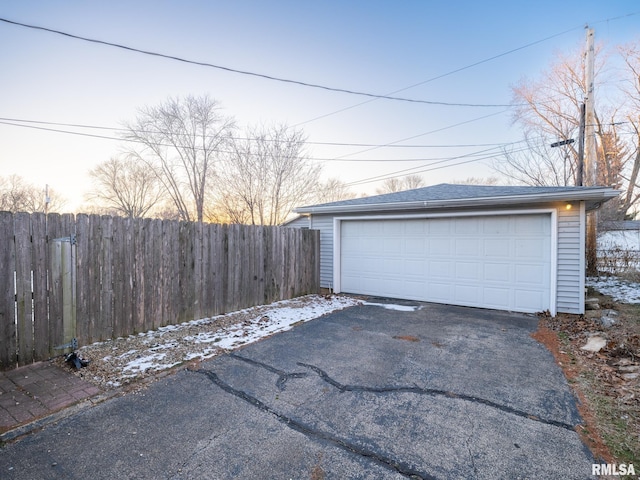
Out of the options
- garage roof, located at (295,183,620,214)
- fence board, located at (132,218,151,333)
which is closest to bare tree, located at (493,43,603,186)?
garage roof, located at (295,183,620,214)

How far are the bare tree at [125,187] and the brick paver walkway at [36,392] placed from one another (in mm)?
17467

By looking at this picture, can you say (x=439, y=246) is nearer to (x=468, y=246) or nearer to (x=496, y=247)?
(x=468, y=246)

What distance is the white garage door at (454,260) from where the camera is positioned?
20.1 ft

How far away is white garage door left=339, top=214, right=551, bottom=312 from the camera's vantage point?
20.1ft

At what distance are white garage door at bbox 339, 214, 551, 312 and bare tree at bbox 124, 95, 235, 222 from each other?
480 inches

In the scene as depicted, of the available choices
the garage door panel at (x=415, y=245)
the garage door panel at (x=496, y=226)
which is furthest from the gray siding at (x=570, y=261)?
the garage door panel at (x=415, y=245)

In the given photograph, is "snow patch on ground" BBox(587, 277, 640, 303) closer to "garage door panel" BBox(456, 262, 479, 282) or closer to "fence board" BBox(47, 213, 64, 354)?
"garage door panel" BBox(456, 262, 479, 282)

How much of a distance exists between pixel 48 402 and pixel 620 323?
7748 mm

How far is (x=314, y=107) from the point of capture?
41.0 ft

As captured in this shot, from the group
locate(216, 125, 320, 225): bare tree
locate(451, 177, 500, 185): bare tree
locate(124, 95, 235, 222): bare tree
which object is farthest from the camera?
locate(124, 95, 235, 222): bare tree

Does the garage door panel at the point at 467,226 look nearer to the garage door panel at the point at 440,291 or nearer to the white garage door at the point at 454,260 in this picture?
the white garage door at the point at 454,260

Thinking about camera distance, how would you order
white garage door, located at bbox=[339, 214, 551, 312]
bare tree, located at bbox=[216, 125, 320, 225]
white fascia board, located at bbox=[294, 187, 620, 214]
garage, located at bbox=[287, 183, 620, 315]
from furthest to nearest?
bare tree, located at bbox=[216, 125, 320, 225]
white garage door, located at bbox=[339, 214, 551, 312]
garage, located at bbox=[287, 183, 620, 315]
white fascia board, located at bbox=[294, 187, 620, 214]

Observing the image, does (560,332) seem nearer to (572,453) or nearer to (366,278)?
(572,453)

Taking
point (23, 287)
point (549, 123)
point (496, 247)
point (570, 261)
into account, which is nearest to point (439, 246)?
point (496, 247)
